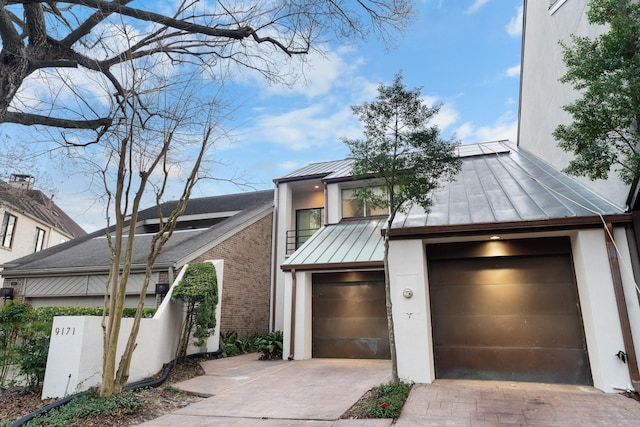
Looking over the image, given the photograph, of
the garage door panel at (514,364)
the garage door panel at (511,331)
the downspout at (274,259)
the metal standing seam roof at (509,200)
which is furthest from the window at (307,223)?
the garage door panel at (514,364)

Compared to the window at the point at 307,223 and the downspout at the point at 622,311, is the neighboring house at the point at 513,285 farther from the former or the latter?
the window at the point at 307,223

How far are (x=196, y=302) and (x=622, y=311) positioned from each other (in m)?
9.45

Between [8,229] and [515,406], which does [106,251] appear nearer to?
[8,229]

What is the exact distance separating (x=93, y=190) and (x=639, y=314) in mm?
10605

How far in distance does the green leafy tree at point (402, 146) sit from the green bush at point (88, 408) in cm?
498

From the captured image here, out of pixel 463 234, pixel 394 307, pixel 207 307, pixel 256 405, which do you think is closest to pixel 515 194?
pixel 463 234

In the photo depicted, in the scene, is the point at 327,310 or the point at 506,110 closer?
the point at 327,310

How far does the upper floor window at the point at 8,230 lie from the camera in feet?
64.7

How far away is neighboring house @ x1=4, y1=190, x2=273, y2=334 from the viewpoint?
39.5 ft

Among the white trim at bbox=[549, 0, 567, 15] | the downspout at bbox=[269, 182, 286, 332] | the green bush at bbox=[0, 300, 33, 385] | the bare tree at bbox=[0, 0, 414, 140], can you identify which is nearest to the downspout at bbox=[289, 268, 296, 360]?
the downspout at bbox=[269, 182, 286, 332]

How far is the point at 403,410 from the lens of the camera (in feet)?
19.2

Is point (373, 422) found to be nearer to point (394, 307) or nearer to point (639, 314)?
point (394, 307)

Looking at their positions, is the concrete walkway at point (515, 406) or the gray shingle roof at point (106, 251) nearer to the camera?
the concrete walkway at point (515, 406)

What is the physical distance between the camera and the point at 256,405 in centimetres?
651
